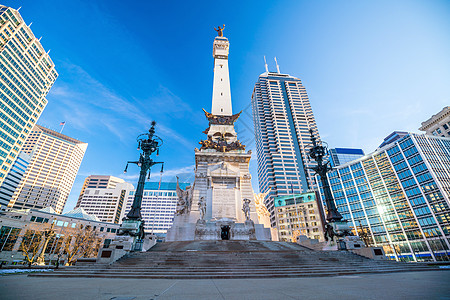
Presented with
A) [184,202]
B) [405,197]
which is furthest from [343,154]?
[184,202]

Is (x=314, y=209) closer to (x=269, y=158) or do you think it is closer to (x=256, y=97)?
(x=269, y=158)

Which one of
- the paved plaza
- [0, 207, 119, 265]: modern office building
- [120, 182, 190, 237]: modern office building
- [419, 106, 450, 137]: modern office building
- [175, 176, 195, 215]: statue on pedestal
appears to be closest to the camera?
the paved plaza

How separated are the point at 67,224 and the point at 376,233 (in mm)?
83495

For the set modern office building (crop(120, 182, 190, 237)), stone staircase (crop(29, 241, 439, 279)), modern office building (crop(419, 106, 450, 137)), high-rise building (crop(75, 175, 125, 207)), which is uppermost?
high-rise building (crop(75, 175, 125, 207))

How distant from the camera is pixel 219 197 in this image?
23.3 m

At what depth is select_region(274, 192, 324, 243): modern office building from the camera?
65.1 meters

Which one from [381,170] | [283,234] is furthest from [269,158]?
[381,170]

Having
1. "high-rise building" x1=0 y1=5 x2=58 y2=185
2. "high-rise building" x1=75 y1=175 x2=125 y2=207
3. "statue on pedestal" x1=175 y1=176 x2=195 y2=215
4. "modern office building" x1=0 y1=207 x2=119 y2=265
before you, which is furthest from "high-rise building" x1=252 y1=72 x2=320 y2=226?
"high-rise building" x1=75 y1=175 x2=125 y2=207

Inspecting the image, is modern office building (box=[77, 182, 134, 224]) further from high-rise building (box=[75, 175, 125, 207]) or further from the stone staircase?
the stone staircase

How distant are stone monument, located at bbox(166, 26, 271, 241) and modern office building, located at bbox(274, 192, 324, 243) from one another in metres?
45.7

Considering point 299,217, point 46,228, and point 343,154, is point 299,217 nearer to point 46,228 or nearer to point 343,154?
point 343,154

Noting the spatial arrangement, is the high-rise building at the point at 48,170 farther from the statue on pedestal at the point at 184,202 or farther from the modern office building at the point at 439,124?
the modern office building at the point at 439,124

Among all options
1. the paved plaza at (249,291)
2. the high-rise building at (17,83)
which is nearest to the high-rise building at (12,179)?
the high-rise building at (17,83)

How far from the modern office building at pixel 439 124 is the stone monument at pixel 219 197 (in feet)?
272
